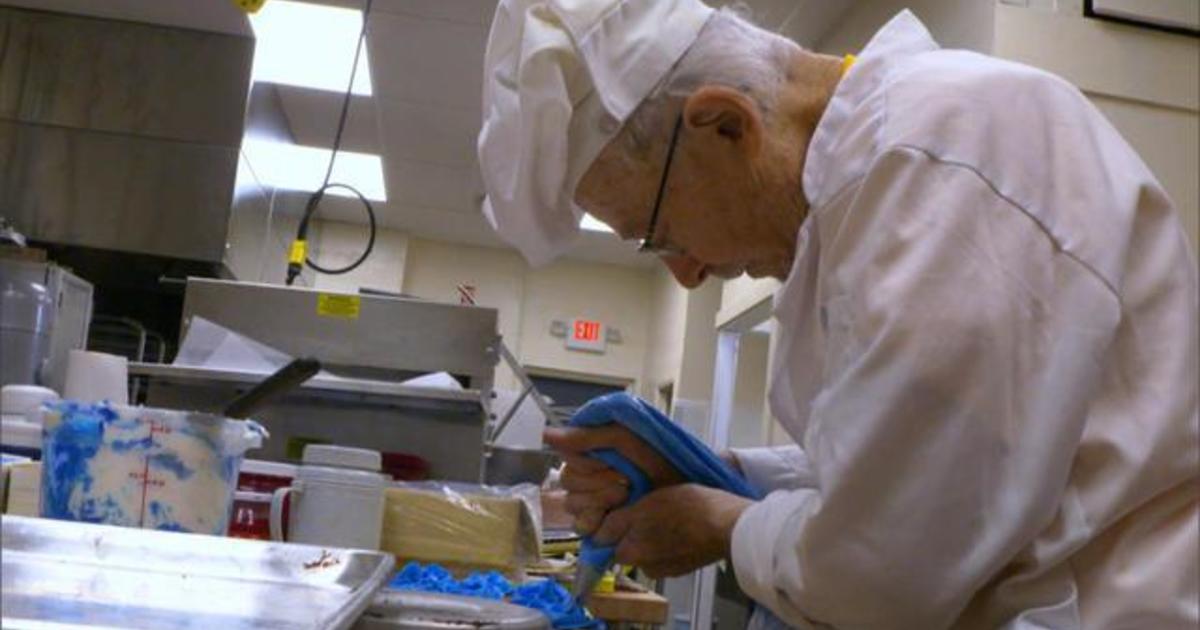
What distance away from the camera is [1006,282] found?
827mm

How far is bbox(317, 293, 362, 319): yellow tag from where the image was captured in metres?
2.58

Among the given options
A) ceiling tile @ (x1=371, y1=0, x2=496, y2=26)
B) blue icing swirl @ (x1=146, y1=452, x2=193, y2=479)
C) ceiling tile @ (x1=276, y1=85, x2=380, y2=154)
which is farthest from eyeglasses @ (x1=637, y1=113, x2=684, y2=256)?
ceiling tile @ (x1=276, y1=85, x2=380, y2=154)

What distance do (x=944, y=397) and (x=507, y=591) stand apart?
0.71 metres

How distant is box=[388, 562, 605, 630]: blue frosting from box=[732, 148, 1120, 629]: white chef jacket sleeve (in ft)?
1.52

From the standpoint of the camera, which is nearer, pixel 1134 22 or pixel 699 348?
pixel 1134 22

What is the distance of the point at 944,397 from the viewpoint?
81 centimetres

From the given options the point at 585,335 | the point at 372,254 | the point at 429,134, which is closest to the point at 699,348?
the point at 585,335

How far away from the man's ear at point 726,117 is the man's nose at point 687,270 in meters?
0.18

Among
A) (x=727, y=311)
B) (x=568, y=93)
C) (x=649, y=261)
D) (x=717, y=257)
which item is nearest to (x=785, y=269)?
(x=717, y=257)

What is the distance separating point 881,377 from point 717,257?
41cm

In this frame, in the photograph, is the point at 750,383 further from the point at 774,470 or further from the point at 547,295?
the point at 774,470

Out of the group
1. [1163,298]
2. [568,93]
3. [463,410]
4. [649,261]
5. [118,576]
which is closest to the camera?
[118,576]

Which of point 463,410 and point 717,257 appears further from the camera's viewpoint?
point 463,410

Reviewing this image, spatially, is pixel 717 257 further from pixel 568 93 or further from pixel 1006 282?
pixel 1006 282
